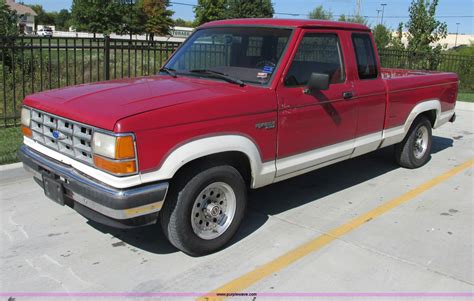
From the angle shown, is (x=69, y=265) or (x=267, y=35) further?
(x=267, y=35)

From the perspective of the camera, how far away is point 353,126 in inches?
205

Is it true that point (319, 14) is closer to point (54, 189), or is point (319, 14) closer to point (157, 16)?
point (157, 16)

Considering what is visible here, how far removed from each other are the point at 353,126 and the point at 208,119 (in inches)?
83.9

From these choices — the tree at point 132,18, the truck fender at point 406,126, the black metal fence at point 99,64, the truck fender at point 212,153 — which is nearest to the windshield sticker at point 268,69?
the truck fender at point 212,153

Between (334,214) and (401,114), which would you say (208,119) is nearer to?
(334,214)

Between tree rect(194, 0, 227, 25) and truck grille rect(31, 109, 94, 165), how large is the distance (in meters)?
57.5

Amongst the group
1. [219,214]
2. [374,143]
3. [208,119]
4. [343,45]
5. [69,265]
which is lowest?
[69,265]

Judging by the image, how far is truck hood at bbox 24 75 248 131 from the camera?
344 centimetres

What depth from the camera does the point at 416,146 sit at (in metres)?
6.93

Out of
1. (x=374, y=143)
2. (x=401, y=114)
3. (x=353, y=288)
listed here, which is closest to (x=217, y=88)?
(x=353, y=288)

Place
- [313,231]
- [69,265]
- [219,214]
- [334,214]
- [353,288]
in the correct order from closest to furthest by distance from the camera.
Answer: [353,288] → [69,265] → [219,214] → [313,231] → [334,214]

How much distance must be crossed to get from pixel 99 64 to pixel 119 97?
8614 mm

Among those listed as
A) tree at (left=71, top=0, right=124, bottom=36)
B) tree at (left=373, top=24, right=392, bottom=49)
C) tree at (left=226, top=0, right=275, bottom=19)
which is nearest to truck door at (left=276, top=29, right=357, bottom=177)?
tree at (left=373, top=24, right=392, bottom=49)

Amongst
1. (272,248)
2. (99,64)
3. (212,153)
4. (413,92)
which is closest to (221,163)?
(212,153)
